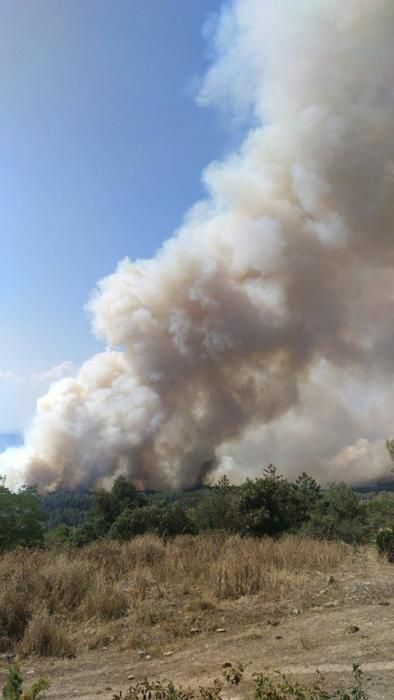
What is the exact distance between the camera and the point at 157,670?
5023mm

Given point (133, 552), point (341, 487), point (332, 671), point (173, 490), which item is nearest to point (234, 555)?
point (133, 552)

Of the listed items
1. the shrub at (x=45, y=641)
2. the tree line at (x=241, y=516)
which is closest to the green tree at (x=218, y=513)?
the tree line at (x=241, y=516)

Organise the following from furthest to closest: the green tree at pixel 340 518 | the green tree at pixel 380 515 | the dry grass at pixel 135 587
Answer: the green tree at pixel 380 515
the green tree at pixel 340 518
the dry grass at pixel 135 587

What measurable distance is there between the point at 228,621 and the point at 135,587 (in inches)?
81.4

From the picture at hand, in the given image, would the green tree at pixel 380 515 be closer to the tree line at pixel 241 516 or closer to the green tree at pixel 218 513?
the tree line at pixel 241 516

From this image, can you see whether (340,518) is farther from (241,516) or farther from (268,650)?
(268,650)

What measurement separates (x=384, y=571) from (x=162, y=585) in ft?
12.4

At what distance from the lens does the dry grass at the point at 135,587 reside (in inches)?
243

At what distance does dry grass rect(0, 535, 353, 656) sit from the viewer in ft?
20.3

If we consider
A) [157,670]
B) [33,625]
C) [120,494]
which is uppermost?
[120,494]

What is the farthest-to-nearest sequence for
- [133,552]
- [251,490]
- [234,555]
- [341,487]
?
[341,487]
[251,490]
[133,552]
[234,555]

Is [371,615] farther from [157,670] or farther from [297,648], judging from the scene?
[157,670]

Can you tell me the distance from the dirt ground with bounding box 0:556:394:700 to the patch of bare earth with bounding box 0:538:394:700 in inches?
0.5

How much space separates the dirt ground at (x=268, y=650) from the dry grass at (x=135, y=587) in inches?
10.5
